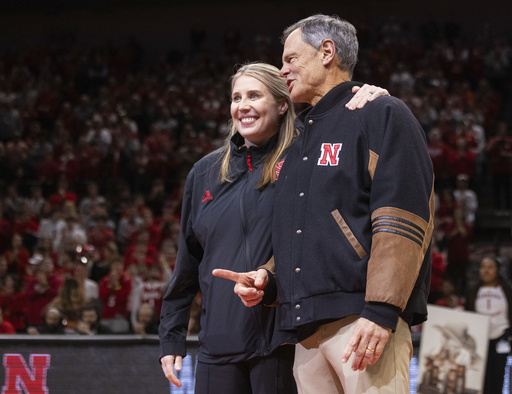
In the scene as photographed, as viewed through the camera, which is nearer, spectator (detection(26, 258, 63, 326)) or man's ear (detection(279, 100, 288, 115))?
man's ear (detection(279, 100, 288, 115))

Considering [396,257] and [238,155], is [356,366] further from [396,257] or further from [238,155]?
[238,155]

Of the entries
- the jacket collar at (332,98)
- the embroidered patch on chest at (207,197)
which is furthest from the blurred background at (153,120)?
the jacket collar at (332,98)

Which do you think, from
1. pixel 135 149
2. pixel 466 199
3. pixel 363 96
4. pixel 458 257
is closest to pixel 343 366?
pixel 363 96

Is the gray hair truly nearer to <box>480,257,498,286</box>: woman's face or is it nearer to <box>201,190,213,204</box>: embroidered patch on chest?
<box>201,190,213,204</box>: embroidered patch on chest

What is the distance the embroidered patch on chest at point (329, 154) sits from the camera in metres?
2.23

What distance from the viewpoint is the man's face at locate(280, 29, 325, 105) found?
7.84 feet

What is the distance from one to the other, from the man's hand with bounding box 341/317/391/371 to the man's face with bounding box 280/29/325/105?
804mm

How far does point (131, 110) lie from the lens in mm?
13641

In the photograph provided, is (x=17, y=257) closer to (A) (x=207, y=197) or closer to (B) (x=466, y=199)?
(B) (x=466, y=199)

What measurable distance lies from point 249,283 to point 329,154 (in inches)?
18.9

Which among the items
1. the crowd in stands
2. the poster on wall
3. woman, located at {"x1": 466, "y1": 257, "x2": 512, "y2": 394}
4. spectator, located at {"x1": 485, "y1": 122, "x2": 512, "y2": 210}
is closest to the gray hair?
the poster on wall

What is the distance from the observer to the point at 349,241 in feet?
7.00

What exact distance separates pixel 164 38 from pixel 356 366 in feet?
52.1

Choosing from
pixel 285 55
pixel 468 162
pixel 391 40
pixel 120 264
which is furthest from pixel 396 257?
pixel 391 40
